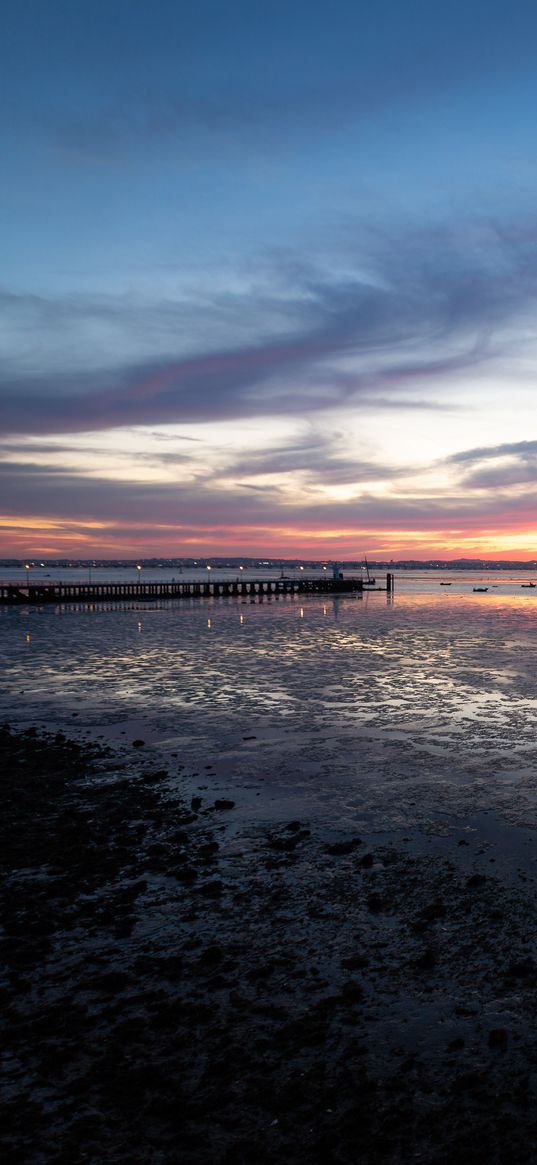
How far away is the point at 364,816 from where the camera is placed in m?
12.9

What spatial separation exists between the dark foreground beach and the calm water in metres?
2.63

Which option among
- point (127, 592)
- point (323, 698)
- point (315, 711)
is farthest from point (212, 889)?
point (127, 592)

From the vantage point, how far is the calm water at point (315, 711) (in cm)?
1437

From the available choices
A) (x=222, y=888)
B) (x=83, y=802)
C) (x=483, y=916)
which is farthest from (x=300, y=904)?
(x=83, y=802)

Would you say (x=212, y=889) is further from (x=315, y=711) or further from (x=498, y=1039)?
(x=315, y=711)

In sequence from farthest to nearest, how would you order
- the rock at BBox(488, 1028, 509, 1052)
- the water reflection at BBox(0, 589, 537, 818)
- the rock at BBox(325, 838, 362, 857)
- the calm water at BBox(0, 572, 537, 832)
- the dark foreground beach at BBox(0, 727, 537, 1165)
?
the water reflection at BBox(0, 589, 537, 818) < the calm water at BBox(0, 572, 537, 832) < the rock at BBox(325, 838, 362, 857) < the rock at BBox(488, 1028, 509, 1052) < the dark foreground beach at BBox(0, 727, 537, 1165)

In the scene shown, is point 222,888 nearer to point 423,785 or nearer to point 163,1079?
point 163,1079

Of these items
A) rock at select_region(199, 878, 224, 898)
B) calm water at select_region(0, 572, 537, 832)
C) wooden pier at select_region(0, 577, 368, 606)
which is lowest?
calm water at select_region(0, 572, 537, 832)

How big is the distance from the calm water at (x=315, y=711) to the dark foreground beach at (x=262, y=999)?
2.63 m

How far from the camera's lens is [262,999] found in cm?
725

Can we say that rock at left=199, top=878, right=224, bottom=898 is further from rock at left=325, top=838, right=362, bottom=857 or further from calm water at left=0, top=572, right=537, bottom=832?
calm water at left=0, top=572, right=537, bottom=832

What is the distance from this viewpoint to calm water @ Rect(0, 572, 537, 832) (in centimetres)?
1437

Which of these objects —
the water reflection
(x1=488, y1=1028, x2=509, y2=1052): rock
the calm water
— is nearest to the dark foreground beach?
(x1=488, y1=1028, x2=509, y2=1052): rock

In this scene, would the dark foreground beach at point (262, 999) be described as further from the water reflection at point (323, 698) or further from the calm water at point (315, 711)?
the water reflection at point (323, 698)
